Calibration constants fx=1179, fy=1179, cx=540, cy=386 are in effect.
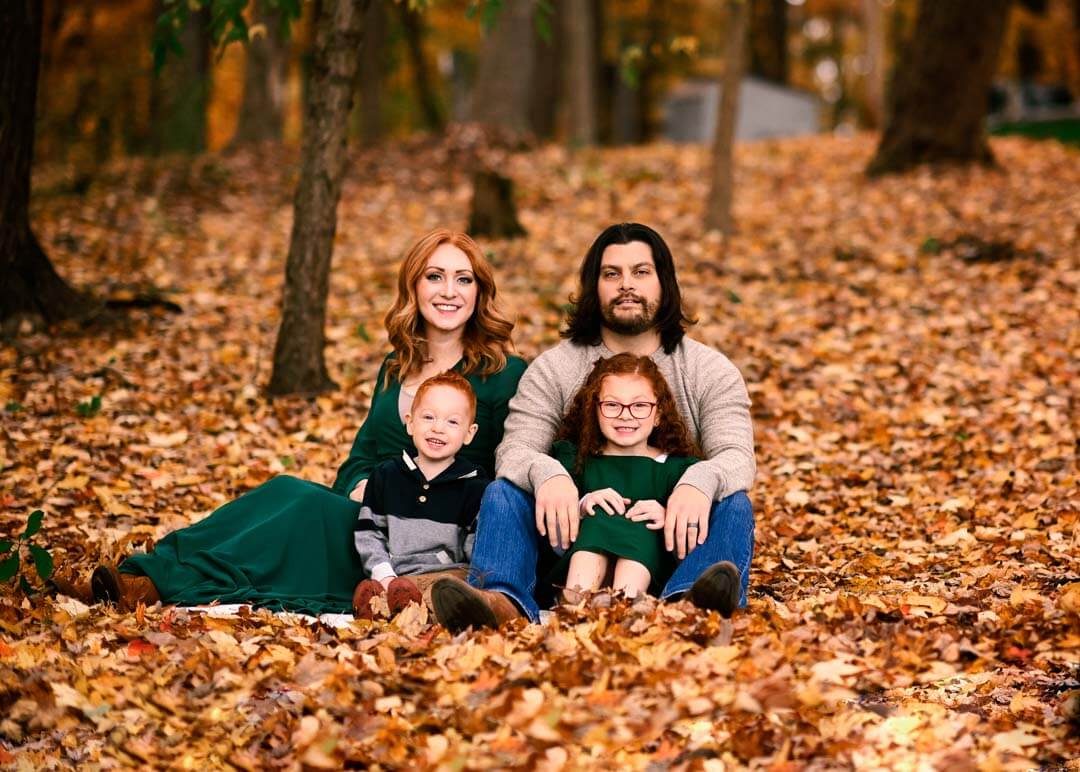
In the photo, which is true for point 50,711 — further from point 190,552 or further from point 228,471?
point 228,471

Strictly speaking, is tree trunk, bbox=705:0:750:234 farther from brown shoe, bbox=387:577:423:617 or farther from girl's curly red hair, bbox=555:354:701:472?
brown shoe, bbox=387:577:423:617

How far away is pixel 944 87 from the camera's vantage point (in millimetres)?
13023

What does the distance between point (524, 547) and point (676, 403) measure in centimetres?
90

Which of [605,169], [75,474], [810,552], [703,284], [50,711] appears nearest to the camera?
[50,711]

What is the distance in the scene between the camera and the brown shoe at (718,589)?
385cm

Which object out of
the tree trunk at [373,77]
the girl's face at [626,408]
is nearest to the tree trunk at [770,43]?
the tree trunk at [373,77]

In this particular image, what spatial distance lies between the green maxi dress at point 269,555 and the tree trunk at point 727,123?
7395 mm

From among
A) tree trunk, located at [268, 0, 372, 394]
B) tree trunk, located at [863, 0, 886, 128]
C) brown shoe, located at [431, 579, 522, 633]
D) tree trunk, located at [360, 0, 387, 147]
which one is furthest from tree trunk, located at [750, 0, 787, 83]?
brown shoe, located at [431, 579, 522, 633]

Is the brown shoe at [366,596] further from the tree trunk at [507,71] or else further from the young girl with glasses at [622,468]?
the tree trunk at [507,71]

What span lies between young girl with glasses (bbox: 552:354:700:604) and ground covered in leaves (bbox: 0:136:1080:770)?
25cm

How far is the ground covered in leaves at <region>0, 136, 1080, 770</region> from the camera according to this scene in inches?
133

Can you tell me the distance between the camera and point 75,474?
6.44 metres

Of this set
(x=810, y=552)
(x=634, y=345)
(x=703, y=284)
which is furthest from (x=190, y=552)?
(x=703, y=284)

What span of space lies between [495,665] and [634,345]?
5.41 feet
